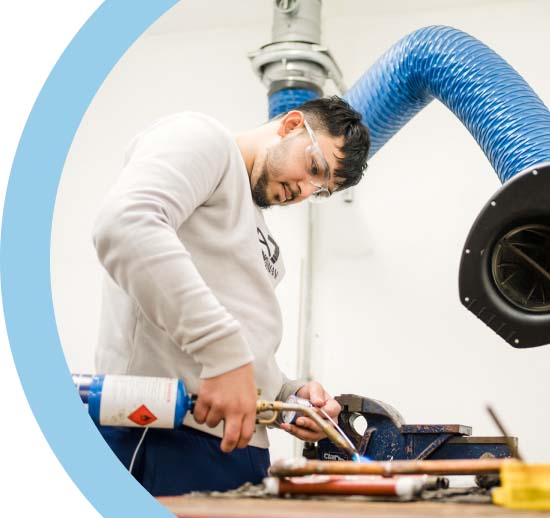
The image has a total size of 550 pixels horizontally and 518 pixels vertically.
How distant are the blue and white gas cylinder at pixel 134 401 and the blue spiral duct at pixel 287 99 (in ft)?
5.99

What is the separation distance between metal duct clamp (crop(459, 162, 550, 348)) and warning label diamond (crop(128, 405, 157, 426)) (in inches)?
26.0

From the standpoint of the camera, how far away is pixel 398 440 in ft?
5.40

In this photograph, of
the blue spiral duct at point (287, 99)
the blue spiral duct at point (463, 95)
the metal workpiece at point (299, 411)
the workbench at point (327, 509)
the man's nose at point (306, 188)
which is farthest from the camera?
the blue spiral duct at point (287, 99)

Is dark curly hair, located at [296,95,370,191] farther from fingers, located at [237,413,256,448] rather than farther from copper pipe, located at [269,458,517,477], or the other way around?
copper pipe, located at [269,458,517,477]

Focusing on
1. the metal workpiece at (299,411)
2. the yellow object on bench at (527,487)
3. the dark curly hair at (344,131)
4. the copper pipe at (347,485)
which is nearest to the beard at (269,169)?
the dark curly hair at (344,131)

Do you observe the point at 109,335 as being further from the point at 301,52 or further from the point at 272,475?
the point at 301,52

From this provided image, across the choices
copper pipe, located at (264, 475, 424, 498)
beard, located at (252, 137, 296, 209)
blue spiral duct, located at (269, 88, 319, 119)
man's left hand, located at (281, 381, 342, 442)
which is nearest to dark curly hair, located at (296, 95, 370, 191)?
beard, located at (252, 137, 296, 209)

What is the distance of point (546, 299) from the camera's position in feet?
5.13

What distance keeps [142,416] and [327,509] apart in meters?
0.50

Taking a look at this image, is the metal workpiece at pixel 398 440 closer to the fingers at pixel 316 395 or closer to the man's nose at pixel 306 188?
the fingers at pixel 316 395

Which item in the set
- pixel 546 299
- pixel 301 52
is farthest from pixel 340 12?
pixel 546 299

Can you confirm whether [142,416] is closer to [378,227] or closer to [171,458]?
[171,458]

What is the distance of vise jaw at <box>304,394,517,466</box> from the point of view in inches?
62.2

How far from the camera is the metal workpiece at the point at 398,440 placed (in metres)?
1.58
